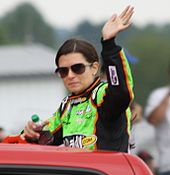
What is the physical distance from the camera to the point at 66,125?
5961mm

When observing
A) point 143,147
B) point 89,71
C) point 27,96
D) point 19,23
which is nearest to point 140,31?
point 19,23

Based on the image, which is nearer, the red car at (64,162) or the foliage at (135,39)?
the red car at (64,162)

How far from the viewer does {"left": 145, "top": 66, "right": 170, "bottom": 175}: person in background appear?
8938 millimetres

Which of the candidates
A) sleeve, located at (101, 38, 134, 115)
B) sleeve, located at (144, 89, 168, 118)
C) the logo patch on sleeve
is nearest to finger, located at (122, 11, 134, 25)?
sleeve, located at (101, 38, 134, 115)

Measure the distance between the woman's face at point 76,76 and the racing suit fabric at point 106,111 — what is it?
0.11 feet

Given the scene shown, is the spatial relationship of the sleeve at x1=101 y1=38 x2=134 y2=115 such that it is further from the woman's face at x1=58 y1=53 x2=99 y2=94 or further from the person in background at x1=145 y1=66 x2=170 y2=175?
the person in background at x1=145 y1=66 x2=170 y2=175

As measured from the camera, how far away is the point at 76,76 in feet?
19.5

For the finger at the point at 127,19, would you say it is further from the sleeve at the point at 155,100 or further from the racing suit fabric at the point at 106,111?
the sleeve at the point at 155,100

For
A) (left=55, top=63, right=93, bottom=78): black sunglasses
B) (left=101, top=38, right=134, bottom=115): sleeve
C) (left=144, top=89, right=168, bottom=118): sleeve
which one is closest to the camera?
Answer: (left=101, top=38, right=134, bottom=115): sleeve

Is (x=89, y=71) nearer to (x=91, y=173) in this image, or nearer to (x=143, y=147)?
(x=91, y=173)

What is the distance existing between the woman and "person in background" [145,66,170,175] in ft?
9.63

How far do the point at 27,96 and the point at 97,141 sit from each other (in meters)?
30.8

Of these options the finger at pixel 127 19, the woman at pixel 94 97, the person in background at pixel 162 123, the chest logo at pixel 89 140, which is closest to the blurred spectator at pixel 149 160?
the person in background at pixel 162 123

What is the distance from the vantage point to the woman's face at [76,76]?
19.5 feet
